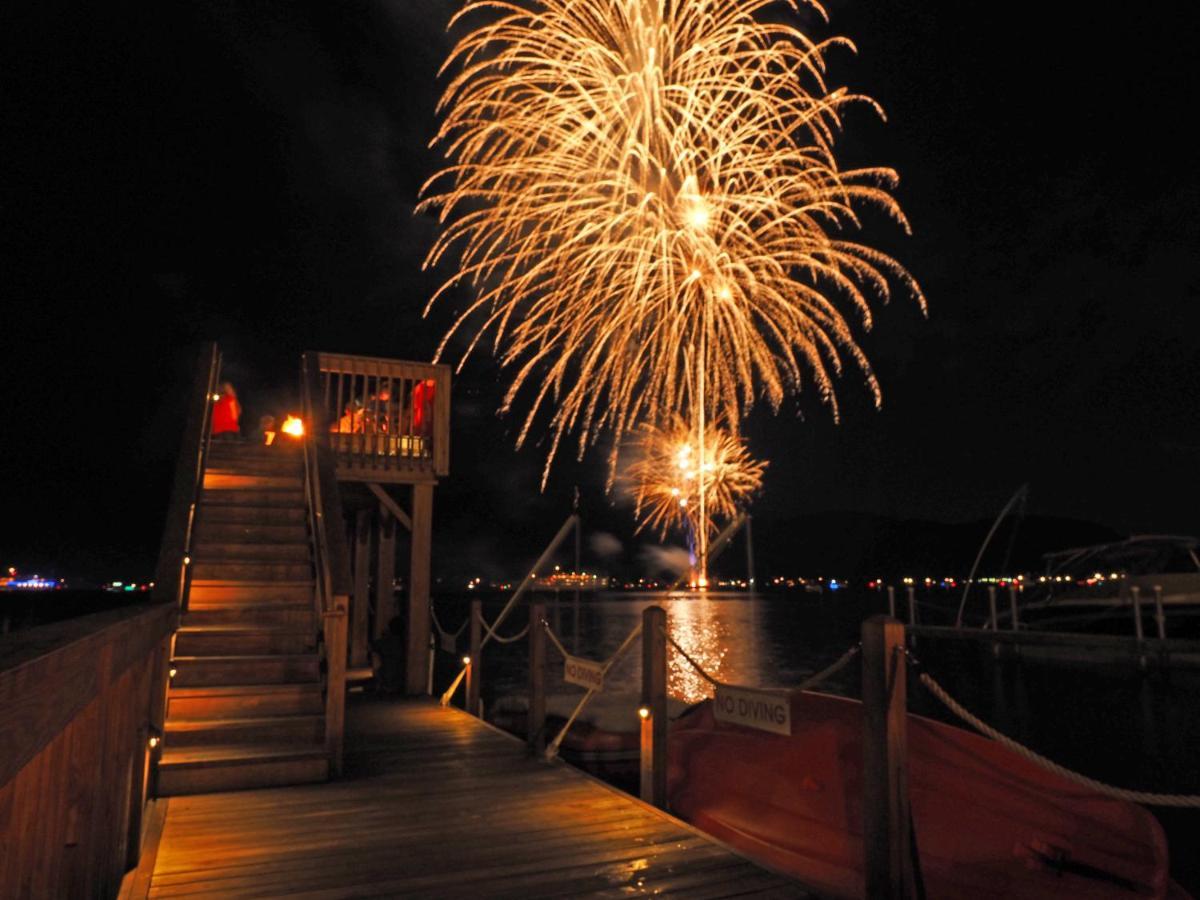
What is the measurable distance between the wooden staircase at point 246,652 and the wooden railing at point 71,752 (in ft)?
6.14

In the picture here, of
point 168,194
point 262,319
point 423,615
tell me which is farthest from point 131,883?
point 262,319

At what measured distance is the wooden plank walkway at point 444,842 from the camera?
3822mm

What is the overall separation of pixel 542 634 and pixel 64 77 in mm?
27493

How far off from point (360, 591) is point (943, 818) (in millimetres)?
10529

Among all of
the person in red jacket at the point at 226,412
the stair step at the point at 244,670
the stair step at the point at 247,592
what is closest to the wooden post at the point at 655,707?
the stair step at the point at 244,670

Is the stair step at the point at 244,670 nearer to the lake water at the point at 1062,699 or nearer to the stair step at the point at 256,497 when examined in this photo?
the stair step at the point at 256,497

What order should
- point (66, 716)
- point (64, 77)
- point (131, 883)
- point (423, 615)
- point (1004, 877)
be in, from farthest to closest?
point (64, 77) → point (423, 615) → point (1004, 877) → point (131, 883) → point (66, 716)

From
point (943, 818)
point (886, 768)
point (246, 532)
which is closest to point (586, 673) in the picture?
point (943, 818)

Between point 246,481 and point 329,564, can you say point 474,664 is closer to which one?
point 329,564

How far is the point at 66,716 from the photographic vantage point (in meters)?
1.75

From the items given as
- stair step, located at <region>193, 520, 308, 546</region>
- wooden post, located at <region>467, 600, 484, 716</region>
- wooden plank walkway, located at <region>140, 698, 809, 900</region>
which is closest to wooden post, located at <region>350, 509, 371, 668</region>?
wooden post, located at <region>467, 600, 484, 716</region>

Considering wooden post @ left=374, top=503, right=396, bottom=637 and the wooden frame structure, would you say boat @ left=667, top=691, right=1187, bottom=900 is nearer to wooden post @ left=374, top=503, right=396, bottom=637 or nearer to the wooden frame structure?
the wooden frame structure

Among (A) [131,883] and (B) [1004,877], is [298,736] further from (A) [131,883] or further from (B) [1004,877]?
(B) [1004,877]

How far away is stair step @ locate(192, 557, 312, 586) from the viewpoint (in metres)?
7.92
